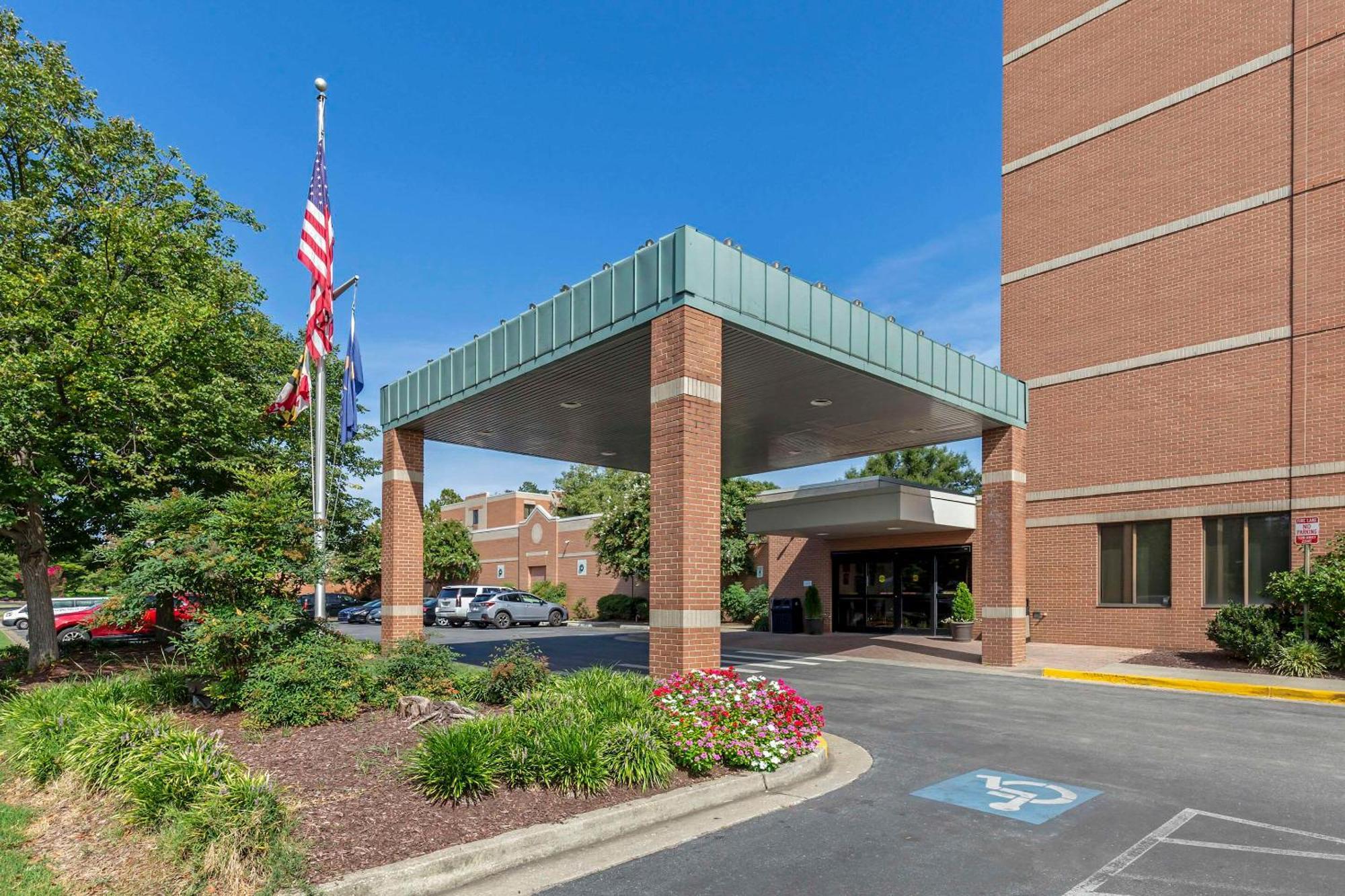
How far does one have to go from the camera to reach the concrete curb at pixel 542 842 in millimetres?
5133

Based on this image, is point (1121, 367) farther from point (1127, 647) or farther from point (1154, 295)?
point (1127, 647)

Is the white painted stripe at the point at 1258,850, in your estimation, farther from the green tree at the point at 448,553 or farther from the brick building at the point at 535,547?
the green tree at the point at 448,553

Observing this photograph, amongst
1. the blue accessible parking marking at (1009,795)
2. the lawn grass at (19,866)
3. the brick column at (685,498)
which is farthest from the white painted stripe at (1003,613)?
the lawn grass at (19,866)

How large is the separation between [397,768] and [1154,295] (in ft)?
67.7

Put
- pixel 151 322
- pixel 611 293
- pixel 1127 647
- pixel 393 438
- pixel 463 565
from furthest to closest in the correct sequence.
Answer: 1. pixel 463 565
2. pixel 1127 647
3. pixel 393 438
4. pixel 151 322
5. pixel 611 293

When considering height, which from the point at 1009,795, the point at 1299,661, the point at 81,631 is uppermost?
the point at 1009,795

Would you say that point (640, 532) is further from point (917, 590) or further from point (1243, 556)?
point (1243, 556)

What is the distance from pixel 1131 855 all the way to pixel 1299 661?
1233cm

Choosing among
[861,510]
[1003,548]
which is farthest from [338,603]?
[1003,548]

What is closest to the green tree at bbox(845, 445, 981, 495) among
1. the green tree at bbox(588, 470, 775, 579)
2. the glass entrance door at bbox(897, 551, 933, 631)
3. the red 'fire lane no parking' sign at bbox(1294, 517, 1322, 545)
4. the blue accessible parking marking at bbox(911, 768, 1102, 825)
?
the green tree at bbox(588, 470, 775, 579)

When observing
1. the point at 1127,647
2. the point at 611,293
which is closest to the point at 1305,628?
the point at 1127,647

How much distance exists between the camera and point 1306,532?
15.9 meters

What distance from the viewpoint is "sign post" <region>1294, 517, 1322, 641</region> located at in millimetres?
15641

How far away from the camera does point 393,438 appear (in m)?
18.6
